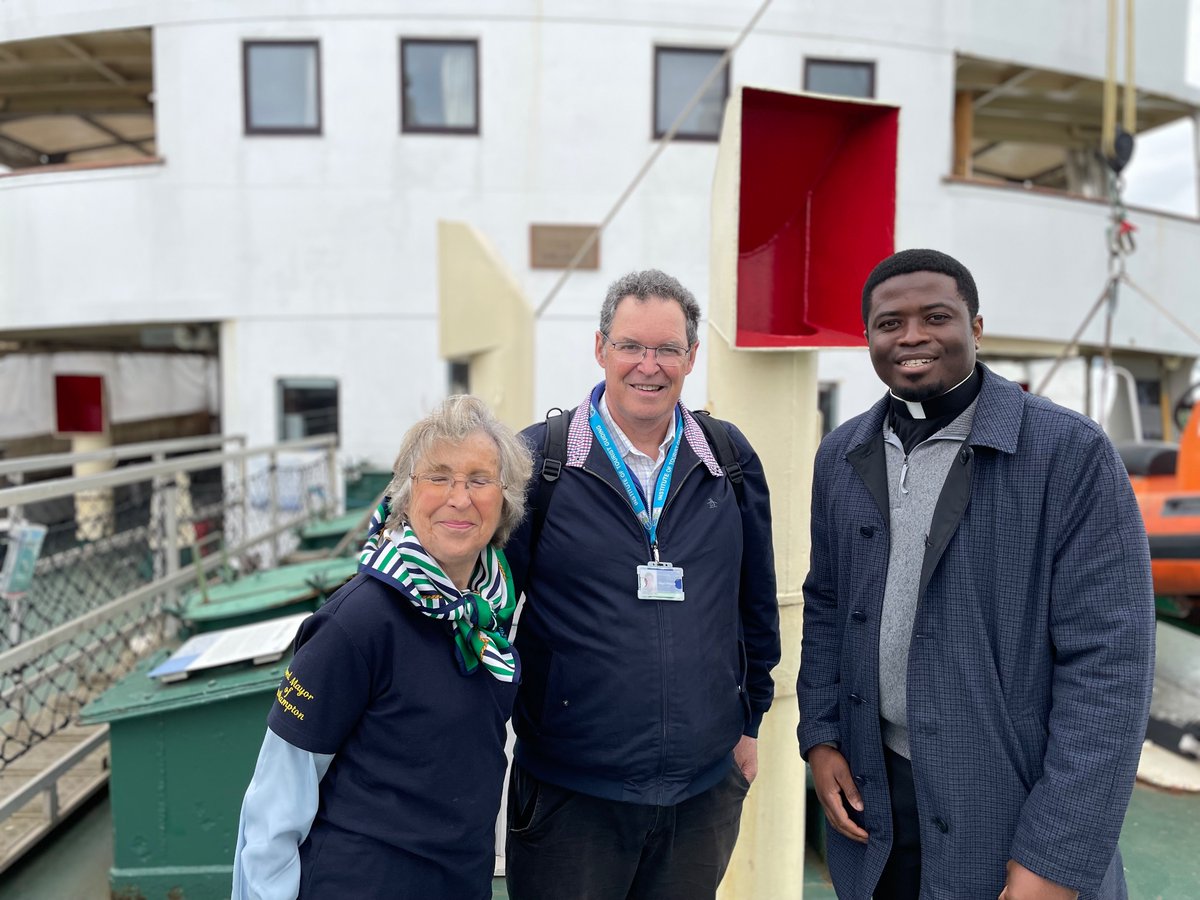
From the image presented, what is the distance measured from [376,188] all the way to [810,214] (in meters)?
6.92

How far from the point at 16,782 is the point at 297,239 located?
6217mm

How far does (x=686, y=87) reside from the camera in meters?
8.42

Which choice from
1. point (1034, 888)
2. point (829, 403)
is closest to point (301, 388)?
point (829, 403)

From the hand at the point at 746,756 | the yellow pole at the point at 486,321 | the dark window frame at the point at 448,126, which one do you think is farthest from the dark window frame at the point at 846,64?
the hand at the point at 746,756

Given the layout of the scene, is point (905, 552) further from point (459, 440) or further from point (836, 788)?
point (459, 440)

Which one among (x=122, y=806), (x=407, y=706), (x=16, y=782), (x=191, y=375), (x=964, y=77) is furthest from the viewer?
(x=191, y=375)

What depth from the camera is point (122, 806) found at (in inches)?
108

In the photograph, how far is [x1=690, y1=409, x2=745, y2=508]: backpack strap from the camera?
6.42 ft

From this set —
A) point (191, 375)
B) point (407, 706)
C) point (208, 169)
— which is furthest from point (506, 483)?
point (191, 375)

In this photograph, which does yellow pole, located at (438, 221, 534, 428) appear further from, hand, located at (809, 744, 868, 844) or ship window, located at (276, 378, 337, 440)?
ship window, located at (276, 378, 337, 440)

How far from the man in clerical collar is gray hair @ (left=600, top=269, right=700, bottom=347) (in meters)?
0.43

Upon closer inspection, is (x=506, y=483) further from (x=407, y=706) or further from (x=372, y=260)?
(x=372, y=260)

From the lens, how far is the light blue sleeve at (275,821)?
1.38 meters

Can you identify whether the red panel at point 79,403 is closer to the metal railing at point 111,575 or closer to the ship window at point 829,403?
the metal railing at point 111,575
